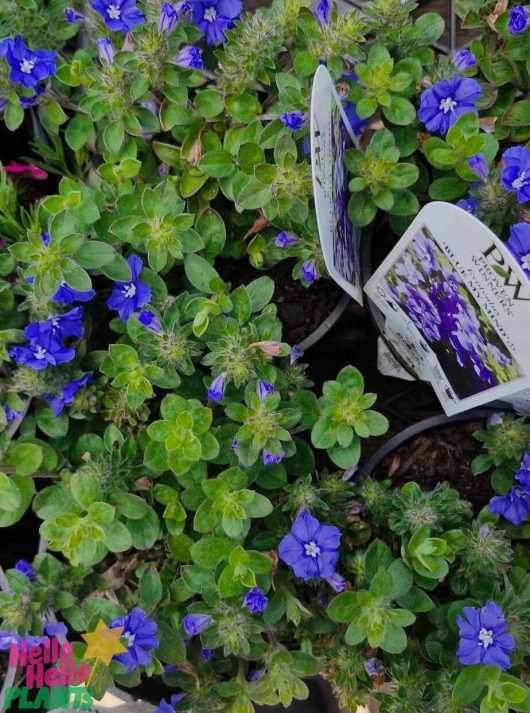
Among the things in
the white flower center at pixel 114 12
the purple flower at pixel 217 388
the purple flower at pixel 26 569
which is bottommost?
Answer: the purple flower at pixel 26 569

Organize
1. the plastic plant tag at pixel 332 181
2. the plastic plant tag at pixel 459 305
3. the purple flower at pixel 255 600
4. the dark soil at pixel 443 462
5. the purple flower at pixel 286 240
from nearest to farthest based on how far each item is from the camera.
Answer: the plastic plant tag at pixel 459 305, the plastic plant tag at pixel 332 181, the purple flower at pixel 255 600, the purple flower at pixel 286 240, the dark soil at pixel 443 462

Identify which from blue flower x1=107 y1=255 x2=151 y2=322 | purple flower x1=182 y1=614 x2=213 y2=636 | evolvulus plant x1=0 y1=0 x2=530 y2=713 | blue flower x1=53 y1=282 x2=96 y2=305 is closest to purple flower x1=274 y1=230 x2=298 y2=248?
evolvulus plant x1=0 y1=0 x2=530 y2=713

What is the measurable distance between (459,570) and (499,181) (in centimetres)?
77

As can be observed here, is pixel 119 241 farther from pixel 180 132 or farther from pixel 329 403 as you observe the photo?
pixel 329 403

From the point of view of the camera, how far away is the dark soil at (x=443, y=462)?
1.59 metres

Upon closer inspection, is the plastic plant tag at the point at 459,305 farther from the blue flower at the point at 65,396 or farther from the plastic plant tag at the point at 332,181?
the blue flower at the point at 65,396

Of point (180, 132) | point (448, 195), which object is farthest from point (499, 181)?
point (180, 132)

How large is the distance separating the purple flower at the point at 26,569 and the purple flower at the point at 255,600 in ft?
1.57

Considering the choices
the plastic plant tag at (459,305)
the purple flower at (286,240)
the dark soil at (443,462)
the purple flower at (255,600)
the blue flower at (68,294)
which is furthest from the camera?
the dark soil at (443,462)

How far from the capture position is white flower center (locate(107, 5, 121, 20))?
1.41 m

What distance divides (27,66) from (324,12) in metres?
0.63

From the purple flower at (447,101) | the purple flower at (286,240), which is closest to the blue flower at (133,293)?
the purple flower at (286,240)

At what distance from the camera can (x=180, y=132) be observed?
60.8 inches

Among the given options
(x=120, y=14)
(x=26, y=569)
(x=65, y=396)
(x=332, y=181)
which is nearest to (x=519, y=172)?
(x=332, y=181)
